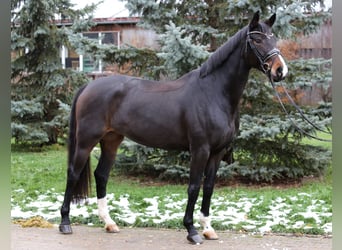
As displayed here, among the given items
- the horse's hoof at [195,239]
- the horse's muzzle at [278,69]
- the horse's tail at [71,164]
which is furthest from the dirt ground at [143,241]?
the horse's muzzle at [278,69]

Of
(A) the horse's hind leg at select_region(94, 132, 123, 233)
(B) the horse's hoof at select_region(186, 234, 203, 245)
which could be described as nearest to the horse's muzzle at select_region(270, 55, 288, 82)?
(B) the horse's hoof at select_region(186, 234, 203, 245)

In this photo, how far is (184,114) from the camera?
444cm

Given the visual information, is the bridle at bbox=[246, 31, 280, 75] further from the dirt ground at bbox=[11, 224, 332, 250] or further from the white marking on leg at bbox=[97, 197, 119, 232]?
the white marking on leg at bbox=[97, 197, 119, 232]

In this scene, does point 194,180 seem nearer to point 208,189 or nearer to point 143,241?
point 208,189

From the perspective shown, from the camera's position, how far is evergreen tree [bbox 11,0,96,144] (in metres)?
10.8

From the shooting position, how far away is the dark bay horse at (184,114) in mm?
4309

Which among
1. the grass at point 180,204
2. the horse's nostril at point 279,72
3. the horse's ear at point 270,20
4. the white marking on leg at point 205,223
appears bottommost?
the grass at point 180,204

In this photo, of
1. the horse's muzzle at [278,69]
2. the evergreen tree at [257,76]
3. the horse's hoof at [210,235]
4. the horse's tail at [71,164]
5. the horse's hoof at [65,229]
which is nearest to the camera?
the horse's muzzle at [278,69]

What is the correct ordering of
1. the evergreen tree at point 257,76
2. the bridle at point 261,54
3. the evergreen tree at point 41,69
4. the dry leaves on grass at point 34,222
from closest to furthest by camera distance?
1. the bridle at point 261,54
2. the dry leaves on grass at point 34,222
3. the evergreen tree at point 257,76
4. the evergreen tree at point 41,69

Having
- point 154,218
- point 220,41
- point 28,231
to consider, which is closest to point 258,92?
point 220,41

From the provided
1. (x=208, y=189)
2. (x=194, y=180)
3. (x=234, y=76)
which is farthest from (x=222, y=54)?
(x=208, y=189)

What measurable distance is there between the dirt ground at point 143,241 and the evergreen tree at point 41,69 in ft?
20.3

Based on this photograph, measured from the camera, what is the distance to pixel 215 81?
14.6ft

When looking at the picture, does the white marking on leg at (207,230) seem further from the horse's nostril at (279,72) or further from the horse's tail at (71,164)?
the horse's nostril at (279,72)
